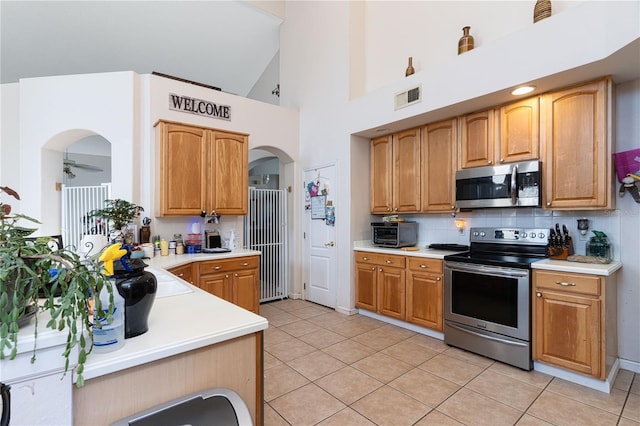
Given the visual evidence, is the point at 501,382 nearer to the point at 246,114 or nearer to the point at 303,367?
the point at 303,367

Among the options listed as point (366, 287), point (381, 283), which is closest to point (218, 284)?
point (366, 287)

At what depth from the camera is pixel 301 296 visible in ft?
16.1

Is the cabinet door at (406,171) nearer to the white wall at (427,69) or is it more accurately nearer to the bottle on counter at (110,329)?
the white wall at (427,69)

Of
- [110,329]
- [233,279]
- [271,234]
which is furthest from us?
[271,234]

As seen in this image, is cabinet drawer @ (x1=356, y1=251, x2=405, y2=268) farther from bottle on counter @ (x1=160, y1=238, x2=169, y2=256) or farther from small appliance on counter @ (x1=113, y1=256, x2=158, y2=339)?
small appliance on counter @ (x1=113, y1=256, x2=158, y2=339)

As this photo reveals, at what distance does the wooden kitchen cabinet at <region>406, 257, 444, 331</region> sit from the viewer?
3.19m

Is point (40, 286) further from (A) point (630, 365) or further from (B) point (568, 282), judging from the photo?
(A) point (630, 365)

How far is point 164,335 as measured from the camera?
1.13 m

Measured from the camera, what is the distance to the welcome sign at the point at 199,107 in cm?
393

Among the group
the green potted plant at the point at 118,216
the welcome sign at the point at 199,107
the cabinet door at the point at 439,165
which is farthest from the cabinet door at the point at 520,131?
the green potted plant at the point at 118,216

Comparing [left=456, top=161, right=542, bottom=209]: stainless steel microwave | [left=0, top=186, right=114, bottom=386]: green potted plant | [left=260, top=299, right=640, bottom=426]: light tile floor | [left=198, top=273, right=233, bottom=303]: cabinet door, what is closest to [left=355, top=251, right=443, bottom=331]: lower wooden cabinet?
[left=260, top=299, right=640, bottom=426]: light tile floor

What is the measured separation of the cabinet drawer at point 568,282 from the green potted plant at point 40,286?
2.93 m

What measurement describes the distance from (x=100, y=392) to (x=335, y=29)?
15.7ft

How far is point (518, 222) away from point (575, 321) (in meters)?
1.08
